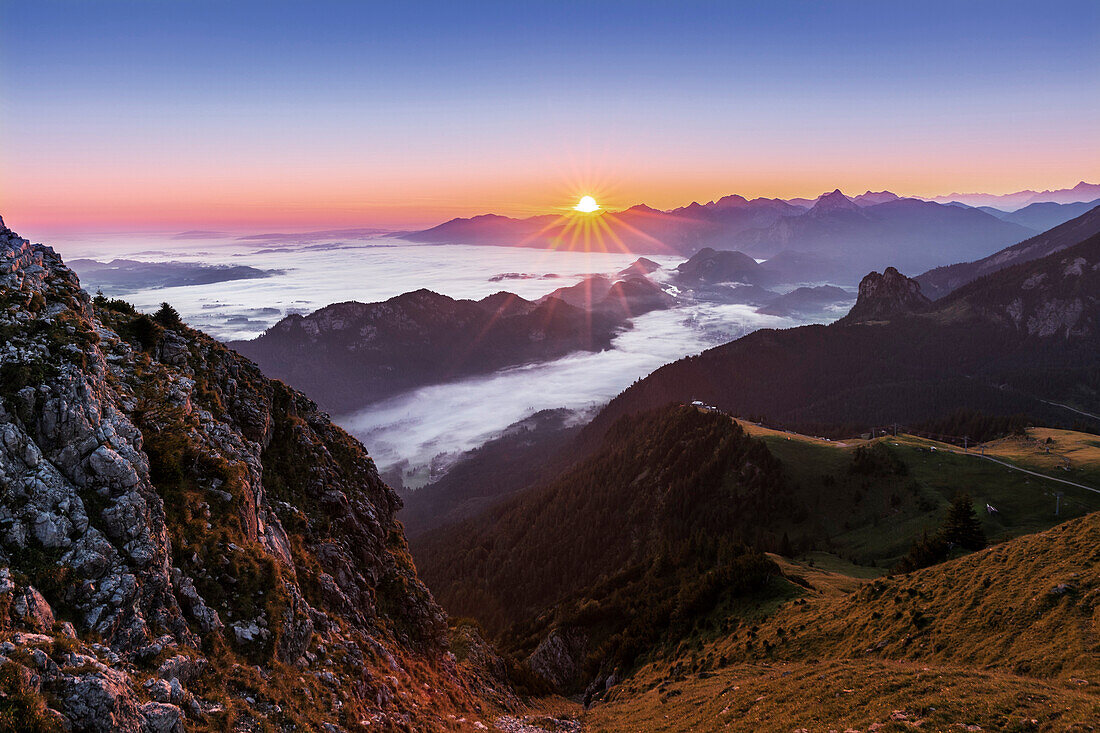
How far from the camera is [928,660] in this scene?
39.1 m

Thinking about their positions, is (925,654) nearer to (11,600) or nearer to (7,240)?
(11,600)

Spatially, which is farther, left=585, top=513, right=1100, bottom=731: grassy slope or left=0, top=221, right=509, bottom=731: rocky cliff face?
left=585, top=513, right=1100, bottom=731: grassy slope

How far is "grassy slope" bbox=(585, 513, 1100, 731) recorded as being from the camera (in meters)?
28.7

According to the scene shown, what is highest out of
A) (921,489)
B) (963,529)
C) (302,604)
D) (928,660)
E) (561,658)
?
(302,604)

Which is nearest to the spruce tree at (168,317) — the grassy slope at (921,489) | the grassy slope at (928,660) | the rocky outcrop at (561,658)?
the grassy slope at (928,660)

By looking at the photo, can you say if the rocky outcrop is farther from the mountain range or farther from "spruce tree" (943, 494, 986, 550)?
"spruce tree" (943, 494, 986, 550)

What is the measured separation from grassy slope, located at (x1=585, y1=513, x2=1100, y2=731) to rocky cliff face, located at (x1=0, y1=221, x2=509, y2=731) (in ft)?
78.4

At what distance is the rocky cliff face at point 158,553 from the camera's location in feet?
65.0

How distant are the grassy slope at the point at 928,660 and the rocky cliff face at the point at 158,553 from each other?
23.9m

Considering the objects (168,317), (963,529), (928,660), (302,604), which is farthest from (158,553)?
(963,529)

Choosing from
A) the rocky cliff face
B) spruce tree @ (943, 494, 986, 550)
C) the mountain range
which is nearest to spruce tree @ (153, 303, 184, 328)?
the mountain range

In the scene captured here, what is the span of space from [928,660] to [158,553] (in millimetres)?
52041

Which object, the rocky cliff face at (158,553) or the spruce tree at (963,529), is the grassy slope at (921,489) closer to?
the spruce tree at (963,529)

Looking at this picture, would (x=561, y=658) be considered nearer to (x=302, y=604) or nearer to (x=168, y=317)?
(x=302, y=604)
